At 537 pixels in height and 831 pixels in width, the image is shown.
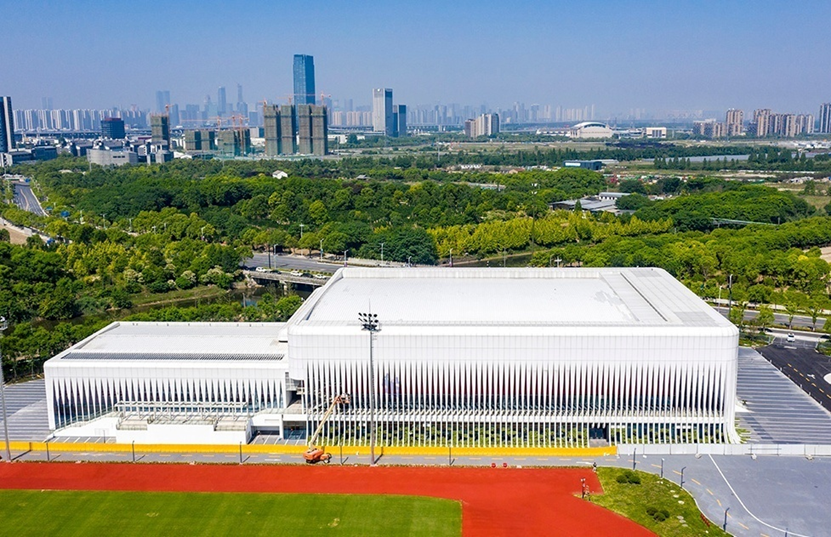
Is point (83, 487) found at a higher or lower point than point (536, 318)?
lower

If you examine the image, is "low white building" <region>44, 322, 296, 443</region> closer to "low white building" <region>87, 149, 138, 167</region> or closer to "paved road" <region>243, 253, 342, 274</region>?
"paved road" <region>243, 253, 342, 274</region>

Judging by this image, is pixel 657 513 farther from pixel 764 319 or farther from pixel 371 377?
pixel 764 319

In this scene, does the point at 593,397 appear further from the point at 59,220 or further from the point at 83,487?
the point at 59,220

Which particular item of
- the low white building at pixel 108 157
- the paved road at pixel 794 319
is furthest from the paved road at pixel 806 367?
the low white building at pixel 108 157

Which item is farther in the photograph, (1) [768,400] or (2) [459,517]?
(1) [768,400]

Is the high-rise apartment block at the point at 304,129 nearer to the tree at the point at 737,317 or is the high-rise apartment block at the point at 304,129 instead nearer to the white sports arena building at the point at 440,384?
the tree at the point at 737,317

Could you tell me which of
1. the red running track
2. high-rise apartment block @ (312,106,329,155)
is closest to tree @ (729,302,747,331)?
the red running track

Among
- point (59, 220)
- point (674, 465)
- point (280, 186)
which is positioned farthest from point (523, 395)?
point (280, 186)

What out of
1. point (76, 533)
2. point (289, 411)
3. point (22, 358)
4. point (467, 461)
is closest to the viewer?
point (76, 533)
